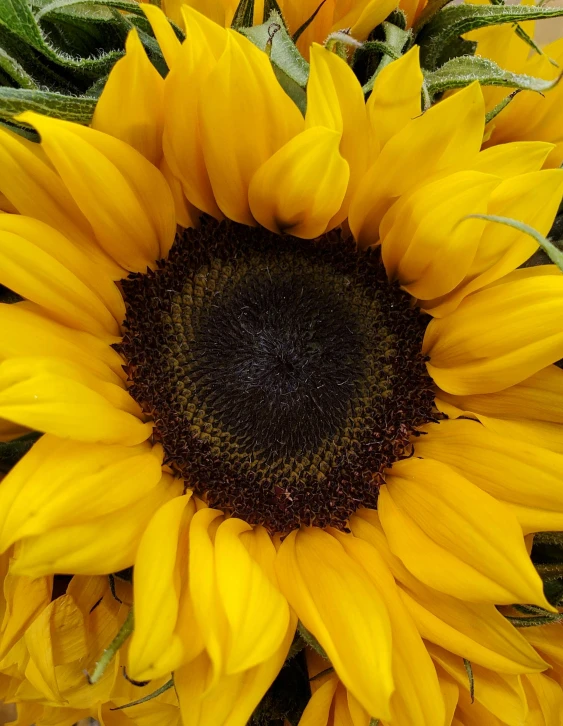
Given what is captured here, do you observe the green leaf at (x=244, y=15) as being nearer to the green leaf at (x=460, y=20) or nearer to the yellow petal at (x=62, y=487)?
the green leaf at (x=460, y=20)

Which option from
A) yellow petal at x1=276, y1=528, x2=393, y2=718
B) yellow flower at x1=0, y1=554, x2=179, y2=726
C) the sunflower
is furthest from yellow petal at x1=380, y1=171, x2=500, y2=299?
yellow flower at x1=0, y1=554, x2=179, y2=726

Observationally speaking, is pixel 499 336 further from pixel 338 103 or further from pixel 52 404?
pixel 52 404

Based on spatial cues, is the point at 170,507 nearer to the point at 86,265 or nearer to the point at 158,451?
the point at 158,451

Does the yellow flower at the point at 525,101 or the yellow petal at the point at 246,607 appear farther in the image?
the yellow flower at the point at 525,101

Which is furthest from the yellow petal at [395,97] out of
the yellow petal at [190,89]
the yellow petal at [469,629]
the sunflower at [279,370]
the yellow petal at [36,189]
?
the yellow petal at [469,629]

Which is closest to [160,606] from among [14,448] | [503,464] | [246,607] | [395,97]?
[246,607]

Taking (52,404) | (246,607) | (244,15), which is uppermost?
(244,15)
